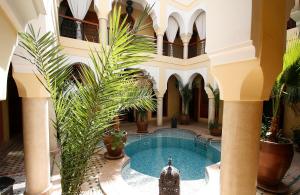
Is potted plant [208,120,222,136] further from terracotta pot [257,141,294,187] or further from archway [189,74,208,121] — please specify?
terracotta pot [257,141,294,187]

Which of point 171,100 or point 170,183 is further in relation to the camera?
point 171,100

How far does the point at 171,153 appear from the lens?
7.95m

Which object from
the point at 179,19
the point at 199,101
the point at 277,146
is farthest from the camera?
the point at 199,101

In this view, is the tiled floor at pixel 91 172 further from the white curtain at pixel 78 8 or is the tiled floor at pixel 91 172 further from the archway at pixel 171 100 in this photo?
the archway at pixel 171 100

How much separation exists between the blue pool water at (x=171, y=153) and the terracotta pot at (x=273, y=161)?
209 cm

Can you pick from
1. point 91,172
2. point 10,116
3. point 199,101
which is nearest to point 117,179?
point 91,172

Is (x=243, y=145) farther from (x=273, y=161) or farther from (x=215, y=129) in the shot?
(x=215, y=129)

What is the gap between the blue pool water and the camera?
6295 mm

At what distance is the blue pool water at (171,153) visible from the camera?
629 centimetres

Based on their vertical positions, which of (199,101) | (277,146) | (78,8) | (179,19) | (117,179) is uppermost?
(179,19)

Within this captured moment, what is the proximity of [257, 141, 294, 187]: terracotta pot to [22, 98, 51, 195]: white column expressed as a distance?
178 inches

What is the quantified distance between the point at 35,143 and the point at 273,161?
188 inches

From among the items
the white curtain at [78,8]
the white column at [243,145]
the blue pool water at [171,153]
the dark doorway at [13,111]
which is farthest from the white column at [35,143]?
the dark doorway at [13,111]

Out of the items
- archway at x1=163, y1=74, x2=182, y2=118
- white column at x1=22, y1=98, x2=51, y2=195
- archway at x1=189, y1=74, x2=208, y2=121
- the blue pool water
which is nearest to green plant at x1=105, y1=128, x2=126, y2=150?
the blue pool water
